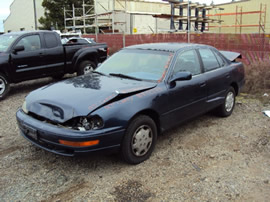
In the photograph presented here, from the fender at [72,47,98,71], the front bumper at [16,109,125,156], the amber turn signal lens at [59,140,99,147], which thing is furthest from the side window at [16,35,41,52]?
the amber turn signal lens at [59,140,99,147]

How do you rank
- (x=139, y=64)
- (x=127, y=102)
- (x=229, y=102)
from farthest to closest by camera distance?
(x=229, y=102) < (x=139, y=64) < (x=127, y=102)

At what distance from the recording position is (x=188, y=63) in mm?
4750

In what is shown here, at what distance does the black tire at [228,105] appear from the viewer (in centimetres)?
568

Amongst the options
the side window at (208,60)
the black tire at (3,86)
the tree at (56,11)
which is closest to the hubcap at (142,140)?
A: the side window at (208,60)

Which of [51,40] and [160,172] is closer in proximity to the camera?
[160,172]

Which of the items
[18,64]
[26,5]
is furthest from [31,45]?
[26,5]

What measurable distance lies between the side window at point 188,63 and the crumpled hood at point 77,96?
725 millimetres

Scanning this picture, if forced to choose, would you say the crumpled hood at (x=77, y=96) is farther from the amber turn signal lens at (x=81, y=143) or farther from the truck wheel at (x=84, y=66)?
the truck wheel at (x=84, y=66)

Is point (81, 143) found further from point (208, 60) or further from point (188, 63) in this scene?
point (208, 60)

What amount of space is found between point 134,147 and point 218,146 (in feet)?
5.03

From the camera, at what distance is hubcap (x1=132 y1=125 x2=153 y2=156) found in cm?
370

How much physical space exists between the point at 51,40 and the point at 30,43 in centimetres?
70

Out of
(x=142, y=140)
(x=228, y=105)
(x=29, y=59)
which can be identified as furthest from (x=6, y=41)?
(x=228, y=105)

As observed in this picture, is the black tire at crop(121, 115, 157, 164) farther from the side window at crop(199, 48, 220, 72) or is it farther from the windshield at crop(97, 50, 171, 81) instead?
the side window at crop(199, 48, 220, 72)
